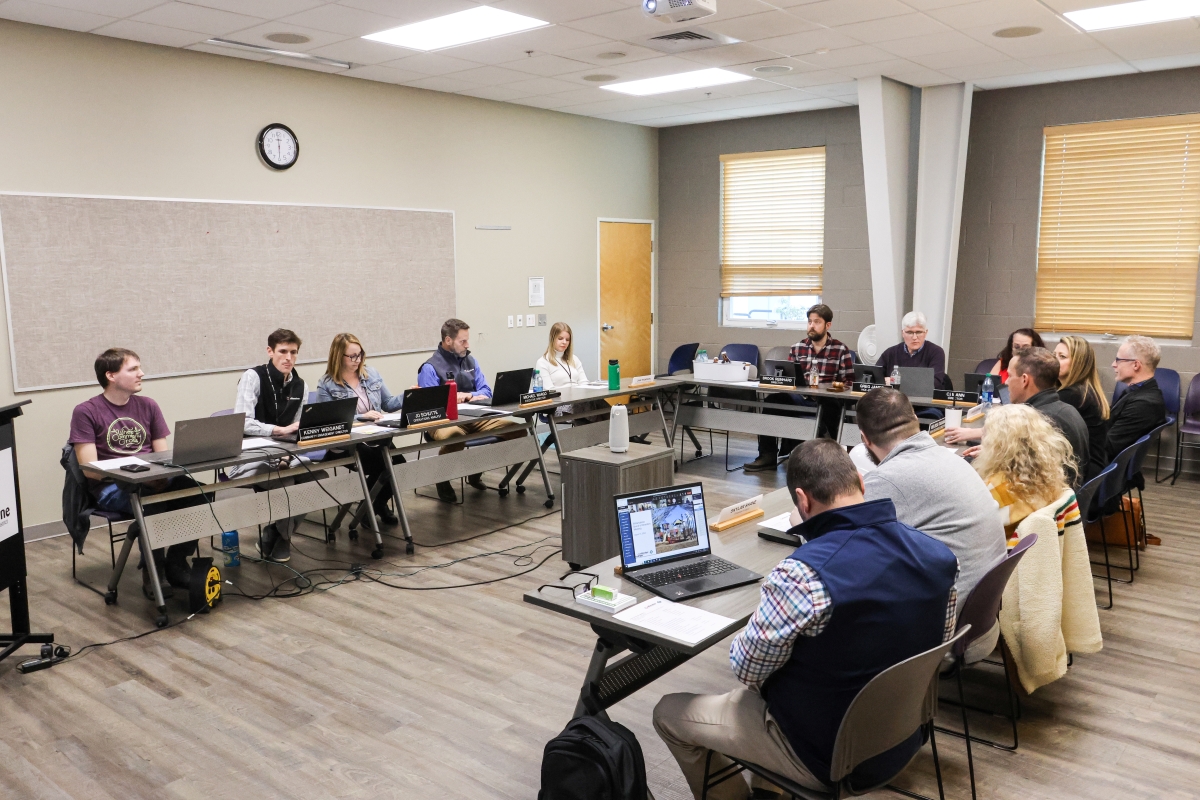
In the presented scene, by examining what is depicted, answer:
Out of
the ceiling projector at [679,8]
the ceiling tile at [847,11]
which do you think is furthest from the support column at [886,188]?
the ceiling projector at [679,8]

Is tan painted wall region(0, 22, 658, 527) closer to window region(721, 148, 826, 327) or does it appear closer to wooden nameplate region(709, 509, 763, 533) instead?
window region(721, 148, 826, 327)

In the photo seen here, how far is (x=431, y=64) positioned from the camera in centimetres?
624

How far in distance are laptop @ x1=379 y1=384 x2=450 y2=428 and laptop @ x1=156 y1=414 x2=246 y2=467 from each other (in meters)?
0.96

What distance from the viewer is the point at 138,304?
565 centimetres

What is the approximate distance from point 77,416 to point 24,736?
1688 millimetres

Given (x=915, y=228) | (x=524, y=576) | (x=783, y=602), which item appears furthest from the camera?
(x=915, y=228)

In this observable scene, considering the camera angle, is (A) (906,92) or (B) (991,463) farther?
(A) (906,92)

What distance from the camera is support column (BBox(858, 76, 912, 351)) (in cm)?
702

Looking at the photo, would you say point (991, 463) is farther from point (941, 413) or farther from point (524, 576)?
point (941, 413)

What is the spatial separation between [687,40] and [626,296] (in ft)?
13.0

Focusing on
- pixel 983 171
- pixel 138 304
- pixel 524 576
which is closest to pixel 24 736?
pixel 524 576

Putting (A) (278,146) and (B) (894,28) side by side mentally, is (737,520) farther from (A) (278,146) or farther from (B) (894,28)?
(A) (278,146)

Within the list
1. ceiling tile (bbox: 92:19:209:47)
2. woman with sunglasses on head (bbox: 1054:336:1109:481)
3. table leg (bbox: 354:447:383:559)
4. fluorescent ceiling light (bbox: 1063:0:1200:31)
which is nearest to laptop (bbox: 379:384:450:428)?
table leg (bbox: 354:447:383:559)

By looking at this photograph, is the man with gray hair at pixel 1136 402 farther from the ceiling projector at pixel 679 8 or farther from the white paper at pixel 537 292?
the white paper at pixel 537 292
